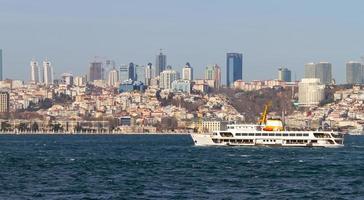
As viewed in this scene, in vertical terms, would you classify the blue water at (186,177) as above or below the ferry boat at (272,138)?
below

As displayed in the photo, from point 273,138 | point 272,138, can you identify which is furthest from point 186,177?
point 272,138

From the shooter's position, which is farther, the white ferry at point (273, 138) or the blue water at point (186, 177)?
the white ferry at point (273, 138)

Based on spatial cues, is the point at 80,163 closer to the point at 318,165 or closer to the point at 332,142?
the point at 318,165

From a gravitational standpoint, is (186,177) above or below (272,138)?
below

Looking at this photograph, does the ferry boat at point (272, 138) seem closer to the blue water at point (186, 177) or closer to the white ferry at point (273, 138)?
the white ferry at point (273, 138)

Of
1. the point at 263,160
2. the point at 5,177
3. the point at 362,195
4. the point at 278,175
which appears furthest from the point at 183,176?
the point at 263,160

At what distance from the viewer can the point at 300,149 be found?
102500 millimetres

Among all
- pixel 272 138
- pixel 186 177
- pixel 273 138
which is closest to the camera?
pixel 186 177

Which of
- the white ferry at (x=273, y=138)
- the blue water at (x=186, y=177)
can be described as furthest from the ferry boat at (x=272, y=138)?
the blue water at (x=186, y=177)

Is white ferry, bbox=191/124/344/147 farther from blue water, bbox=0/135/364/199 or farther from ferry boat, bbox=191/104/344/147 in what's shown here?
blue water, bbox=0/135/364/199

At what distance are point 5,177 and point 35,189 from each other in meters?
8.92

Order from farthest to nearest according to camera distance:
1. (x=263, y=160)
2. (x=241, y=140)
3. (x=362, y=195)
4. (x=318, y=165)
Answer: (x=241, y=140) → (x=263, y=160) → (x=318, y=165) → (x=362, y=195)

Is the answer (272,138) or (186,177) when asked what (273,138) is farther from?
(186,177)

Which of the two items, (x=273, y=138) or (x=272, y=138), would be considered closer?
(x=273, y=138)
